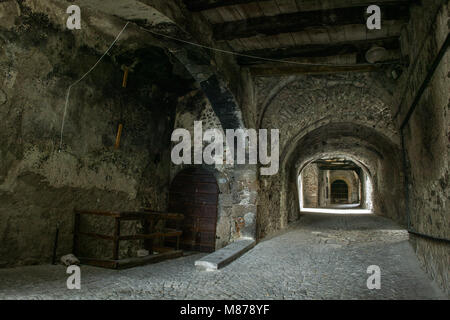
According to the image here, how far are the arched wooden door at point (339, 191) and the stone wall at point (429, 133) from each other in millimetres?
22686

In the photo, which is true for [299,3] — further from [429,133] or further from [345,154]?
[345,154]

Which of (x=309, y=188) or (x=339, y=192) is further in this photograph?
(x=339, y=192)

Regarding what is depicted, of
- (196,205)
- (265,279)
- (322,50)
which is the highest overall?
(322,50)

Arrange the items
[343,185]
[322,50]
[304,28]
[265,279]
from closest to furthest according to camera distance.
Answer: [265,279]
[304,28]
[322,50]
[343,185]

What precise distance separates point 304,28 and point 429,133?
79.2 inches

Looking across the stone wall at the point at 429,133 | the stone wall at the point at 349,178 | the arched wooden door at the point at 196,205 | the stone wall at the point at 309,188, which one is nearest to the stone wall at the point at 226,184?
the arched wooden door at the point at 196,205

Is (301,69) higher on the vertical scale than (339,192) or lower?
higher

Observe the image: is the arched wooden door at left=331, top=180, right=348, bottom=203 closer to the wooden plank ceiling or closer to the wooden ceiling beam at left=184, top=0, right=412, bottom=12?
the wooden plank ceiling

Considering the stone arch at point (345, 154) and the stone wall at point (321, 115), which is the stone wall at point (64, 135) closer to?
the stone wall at point (321, 115)

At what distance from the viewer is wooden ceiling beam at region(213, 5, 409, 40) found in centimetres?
357

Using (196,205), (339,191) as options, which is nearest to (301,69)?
(196,205)

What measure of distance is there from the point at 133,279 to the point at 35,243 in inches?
68.7

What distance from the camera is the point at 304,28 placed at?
392cm

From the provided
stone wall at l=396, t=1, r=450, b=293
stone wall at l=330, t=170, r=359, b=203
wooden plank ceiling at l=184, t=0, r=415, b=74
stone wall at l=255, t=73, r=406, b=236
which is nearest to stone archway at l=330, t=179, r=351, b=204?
stone wall at l=330, t=170, r=359, b=203
